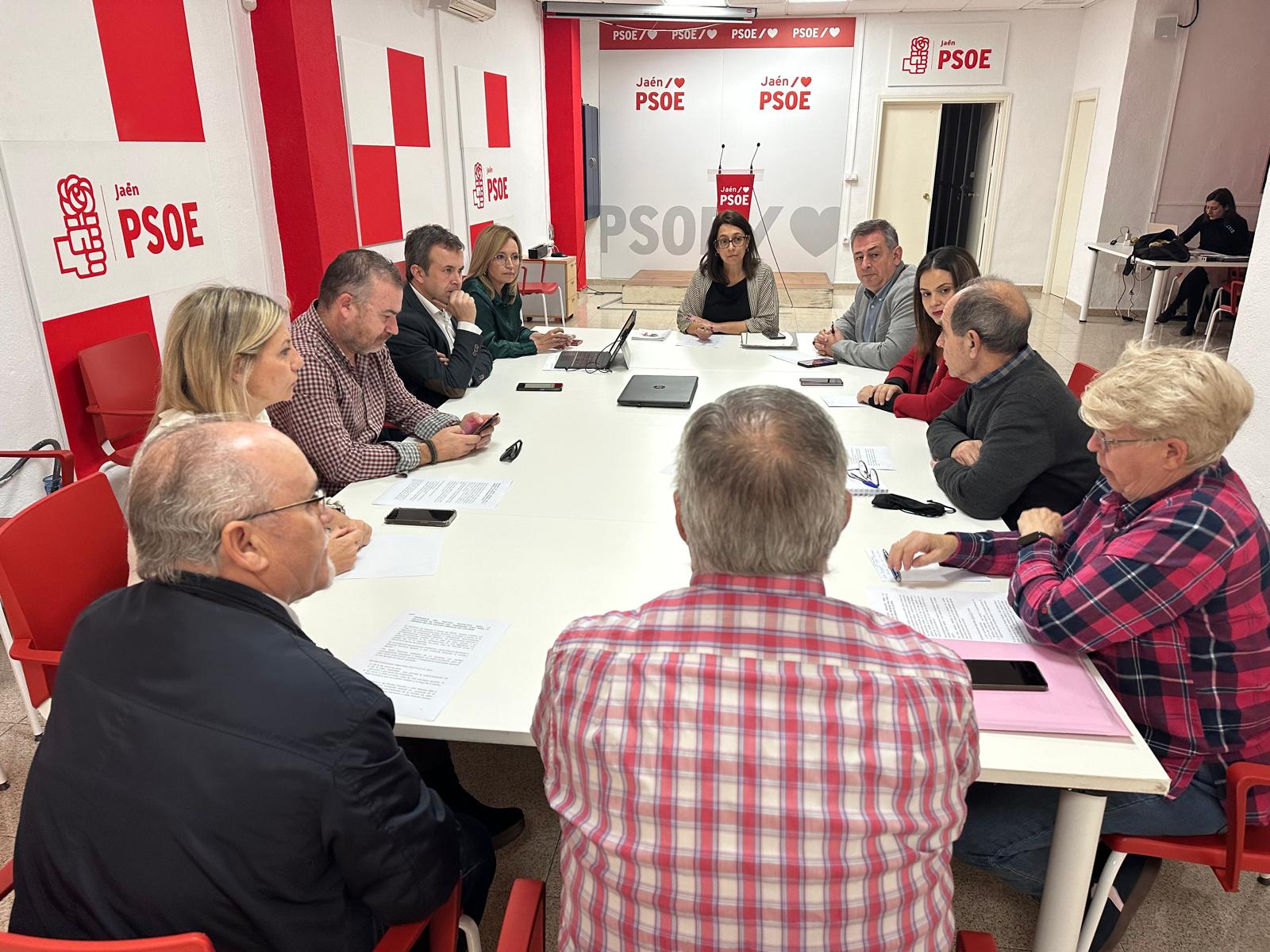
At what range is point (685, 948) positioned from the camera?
0.93 m

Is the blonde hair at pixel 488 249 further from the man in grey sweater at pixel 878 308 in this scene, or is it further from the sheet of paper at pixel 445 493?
the sheet of paper at pixel 445 493

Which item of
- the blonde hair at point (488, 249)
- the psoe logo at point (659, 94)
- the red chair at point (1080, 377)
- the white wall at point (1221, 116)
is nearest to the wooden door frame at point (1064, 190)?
the white wall at point (1221, 116)

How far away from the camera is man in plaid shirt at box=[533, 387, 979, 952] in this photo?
2.96 feet

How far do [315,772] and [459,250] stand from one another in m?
2.93

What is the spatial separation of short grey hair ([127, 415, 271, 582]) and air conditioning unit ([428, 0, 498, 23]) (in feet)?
20.1

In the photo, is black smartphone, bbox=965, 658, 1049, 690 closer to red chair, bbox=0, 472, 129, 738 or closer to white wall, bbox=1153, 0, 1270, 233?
red chair, bbox=0, 472, 129, 738

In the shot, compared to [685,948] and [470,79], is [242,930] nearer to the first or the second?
[685,948]

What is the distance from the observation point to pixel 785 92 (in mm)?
9984

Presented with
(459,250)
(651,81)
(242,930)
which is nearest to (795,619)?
(242,930)

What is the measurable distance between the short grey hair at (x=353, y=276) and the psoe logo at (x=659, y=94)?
8.49m

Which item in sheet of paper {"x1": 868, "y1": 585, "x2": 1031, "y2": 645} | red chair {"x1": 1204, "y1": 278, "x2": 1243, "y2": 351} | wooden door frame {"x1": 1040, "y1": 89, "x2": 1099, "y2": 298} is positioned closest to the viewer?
sheet of paper {"x1": 868, "y1": 585, "x2": 1031, "y2": 645}

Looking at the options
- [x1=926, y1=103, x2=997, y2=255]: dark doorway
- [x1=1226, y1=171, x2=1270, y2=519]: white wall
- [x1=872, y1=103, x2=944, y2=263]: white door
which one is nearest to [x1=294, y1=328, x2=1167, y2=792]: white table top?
[x1=1226, y1=171, x2=1270, y2=519]: white wall

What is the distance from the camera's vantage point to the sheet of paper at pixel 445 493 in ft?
7.68

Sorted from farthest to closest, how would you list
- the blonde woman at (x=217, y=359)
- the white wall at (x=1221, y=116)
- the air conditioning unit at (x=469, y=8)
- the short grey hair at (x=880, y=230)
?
the white wall at (x=1221, y=116), the air conditioning unit at (x=469, y=8), the short grey hair at (x=880, y=230), the blonde woman at (x=217, y=359)
